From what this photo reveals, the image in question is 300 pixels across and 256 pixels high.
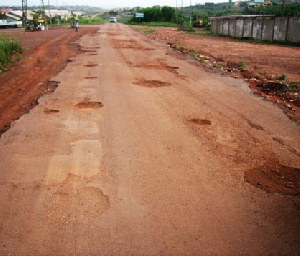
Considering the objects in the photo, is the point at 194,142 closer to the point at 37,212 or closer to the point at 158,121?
the point at 158,121

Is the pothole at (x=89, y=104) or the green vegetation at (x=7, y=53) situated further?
the green vegetation at (x=7, y=53)

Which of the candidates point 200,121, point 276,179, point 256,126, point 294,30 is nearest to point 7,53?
point 200,121

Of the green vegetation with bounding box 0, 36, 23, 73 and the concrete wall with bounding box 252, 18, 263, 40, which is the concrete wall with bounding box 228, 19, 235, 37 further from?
the green vegetation with bounding box 0, 36, 23, 73

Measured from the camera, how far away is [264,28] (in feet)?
88.7

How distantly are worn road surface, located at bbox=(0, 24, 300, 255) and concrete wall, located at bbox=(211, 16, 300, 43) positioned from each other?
62.3 ft

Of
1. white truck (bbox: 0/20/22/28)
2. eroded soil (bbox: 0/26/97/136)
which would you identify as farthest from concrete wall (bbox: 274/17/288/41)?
white truck (bbox: 0/20/22/28)

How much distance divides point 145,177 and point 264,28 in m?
26.4

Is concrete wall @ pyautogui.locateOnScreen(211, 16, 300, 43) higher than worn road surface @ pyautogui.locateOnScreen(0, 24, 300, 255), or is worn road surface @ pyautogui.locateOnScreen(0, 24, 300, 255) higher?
concrete wall @ pyautogui.locateOnScreen(211, 16, 300, 43)

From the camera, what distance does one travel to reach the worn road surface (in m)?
3.19

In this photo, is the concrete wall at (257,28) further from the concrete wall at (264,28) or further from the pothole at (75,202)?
the pothole at (75,202)

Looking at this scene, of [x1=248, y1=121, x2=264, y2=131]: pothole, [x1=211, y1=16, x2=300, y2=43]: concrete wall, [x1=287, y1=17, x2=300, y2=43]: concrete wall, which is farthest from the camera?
[x1=211, y1=16, x2=300, y2=43]: concrete wall

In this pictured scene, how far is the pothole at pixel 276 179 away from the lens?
4117mm

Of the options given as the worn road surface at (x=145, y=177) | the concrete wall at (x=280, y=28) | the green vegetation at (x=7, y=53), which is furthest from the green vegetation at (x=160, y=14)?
the worn road surface at (x=145, y=177)

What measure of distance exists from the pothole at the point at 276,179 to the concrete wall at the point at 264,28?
72.9 feet
